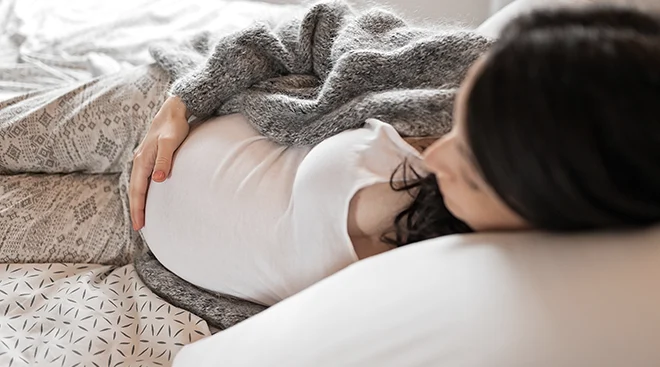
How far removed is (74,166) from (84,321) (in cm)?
33

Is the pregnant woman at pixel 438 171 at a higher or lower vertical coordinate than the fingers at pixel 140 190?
higher

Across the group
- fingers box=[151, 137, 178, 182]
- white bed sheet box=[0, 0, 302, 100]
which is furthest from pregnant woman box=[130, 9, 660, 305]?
white bed sheet box=[0, 0, 302, 100]

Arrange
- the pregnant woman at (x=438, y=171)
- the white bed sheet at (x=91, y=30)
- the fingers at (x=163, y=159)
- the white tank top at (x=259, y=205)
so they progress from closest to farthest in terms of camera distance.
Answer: the pregnant woman at (x=438, y=171) < the white tank top at (x=259, y=205) < the fingers at (x=163, y=159) < the white bed sheet at (x=91, y=30)

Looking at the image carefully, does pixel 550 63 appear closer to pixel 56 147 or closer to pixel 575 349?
pixel 575 349

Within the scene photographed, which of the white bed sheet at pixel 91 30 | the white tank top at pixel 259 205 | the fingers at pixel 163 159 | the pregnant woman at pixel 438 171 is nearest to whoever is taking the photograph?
the pregnant woman at pixel 438 171

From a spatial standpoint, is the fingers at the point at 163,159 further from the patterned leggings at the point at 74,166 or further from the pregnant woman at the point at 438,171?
the patterned leggings at the point at 74,166

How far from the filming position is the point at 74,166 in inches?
A: 47.6

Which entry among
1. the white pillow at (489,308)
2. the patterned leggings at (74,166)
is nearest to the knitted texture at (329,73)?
the patterned leggings at (74,166)

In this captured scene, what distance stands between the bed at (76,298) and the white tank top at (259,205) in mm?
81

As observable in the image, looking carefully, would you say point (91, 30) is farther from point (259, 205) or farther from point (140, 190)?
point (259, 205)

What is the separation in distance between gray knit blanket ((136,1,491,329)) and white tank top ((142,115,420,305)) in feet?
0.09

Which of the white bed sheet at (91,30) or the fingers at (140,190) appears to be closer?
the fingers at (140,190)

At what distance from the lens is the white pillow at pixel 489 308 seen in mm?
588

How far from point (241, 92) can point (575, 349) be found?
68cm
